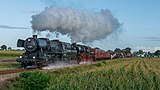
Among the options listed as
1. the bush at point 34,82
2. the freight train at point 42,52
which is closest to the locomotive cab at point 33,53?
the freight train at point 42,52

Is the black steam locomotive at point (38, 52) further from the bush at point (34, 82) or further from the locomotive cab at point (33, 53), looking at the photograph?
the bush at point (34, 82)

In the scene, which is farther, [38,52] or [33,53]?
[38,52]

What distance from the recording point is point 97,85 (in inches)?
922

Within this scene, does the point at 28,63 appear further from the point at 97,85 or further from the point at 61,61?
the point at 97,85

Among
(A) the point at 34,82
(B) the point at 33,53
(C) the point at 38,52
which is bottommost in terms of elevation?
(A) the point at 34,82

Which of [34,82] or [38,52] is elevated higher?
[38,52]

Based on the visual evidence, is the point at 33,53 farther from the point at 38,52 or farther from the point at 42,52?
the point at 42,52

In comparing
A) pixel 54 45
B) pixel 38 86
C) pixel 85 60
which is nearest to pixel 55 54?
pixel 54 45

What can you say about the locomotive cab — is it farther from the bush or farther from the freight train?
the bush

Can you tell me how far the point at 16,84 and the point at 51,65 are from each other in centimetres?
1973

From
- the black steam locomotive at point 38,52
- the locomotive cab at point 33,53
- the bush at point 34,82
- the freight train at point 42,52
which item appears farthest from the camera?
the freight train at point 42,52

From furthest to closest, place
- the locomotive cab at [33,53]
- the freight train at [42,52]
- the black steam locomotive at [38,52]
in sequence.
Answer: the freight train at [42,52], the black steam locomotive at [38,52], the locomotive cab at [33,53]

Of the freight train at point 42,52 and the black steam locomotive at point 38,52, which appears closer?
the black steam locomotive at point 38,52

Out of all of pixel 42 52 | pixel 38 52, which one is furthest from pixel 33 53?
pixel 42 52
